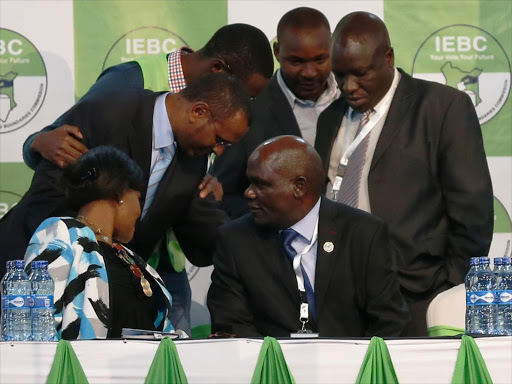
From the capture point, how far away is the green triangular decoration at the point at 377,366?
314 cm

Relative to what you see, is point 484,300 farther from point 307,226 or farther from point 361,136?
point 361,136

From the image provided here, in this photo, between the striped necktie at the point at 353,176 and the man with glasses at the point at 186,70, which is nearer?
the striped necktie at the point at 353,176

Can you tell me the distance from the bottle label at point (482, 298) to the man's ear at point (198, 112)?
1.51m

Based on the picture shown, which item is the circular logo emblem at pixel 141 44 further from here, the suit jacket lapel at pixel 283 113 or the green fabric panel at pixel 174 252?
the green fabric panel at pixel 174 252

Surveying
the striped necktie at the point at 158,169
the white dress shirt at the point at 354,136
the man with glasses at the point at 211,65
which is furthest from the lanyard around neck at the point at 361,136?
the striped necktie at the point at 158,169

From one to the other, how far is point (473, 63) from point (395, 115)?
1024 millimetres

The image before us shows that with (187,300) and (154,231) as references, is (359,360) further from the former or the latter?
(187,300)

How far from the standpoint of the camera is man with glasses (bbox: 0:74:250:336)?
462 cm

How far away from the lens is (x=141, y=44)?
581cm

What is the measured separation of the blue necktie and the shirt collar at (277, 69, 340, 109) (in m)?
1.05

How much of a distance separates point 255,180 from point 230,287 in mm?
439

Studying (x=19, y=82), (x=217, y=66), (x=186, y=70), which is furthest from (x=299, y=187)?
(x=19, y=82)

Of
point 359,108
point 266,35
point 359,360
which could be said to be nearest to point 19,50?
point 266,35

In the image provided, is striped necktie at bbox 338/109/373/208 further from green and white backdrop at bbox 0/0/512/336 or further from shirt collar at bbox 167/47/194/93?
green and white backdrop at bbox 0/0/512/336
